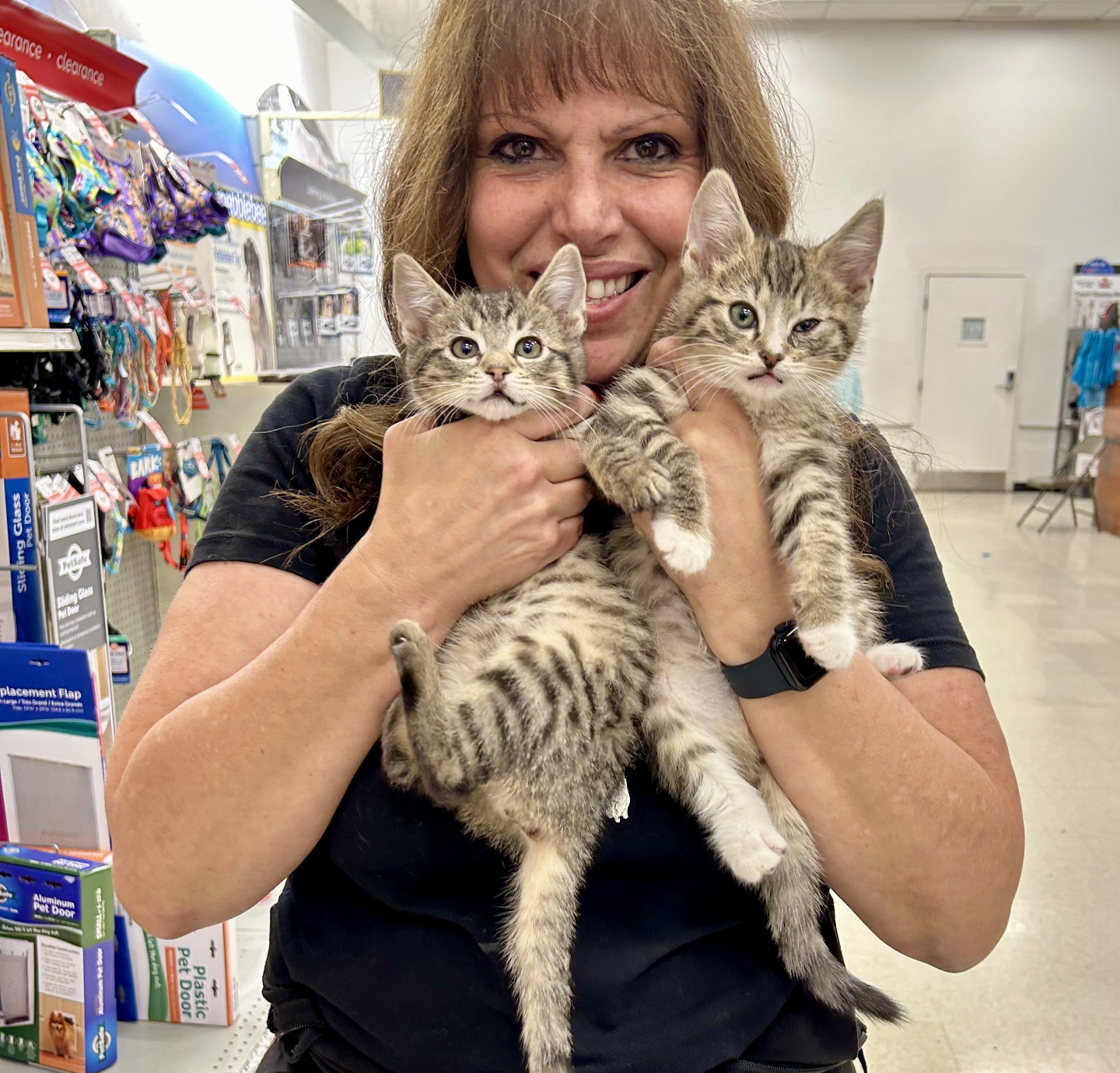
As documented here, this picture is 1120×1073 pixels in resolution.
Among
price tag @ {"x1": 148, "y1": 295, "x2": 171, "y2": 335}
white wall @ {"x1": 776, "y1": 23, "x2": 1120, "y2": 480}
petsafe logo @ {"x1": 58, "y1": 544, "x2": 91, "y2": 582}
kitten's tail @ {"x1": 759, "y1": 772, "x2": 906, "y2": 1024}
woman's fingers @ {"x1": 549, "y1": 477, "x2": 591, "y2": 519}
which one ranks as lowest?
kitten's tail @ {"x1": 759, "y1": 772, "x2": 906, "y2": 1024}

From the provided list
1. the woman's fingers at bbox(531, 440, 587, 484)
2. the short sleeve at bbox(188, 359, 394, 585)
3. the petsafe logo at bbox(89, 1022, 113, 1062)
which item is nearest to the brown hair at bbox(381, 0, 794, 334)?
the short sleeve at bbox(188, 359, 394, 585)

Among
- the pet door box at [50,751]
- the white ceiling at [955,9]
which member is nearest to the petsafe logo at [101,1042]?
the pet door box at [50,751]

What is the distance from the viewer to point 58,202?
6.19 feet

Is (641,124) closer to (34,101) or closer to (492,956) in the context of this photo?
(492,956)

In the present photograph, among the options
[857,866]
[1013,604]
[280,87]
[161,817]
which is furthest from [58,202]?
[1013,604]

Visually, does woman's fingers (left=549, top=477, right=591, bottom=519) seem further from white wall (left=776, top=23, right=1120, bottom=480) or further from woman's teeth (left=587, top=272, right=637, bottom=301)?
white wall (left=776, top=23, right=1120, bottom=480)

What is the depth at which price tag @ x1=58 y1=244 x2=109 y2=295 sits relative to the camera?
193 centimetres

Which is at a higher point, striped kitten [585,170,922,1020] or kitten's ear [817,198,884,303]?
kitten's ear [817,198,884,303]

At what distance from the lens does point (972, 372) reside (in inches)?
390

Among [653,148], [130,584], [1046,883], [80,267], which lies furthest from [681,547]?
[1046,883]

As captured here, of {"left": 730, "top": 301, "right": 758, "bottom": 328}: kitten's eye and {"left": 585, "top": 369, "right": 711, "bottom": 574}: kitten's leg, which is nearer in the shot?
{"left": 585, "top": 369, "right": 711, "bottom": 574}: kitten's leg

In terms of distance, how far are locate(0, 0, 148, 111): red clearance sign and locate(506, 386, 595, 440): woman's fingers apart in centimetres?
151

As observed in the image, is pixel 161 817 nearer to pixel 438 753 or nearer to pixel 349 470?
pixel 438 753

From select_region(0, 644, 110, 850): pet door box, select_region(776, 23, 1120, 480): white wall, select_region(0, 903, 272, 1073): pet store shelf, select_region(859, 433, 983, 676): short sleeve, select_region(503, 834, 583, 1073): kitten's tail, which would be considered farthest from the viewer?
select_region(776, 23, 1120, 480): white wall
